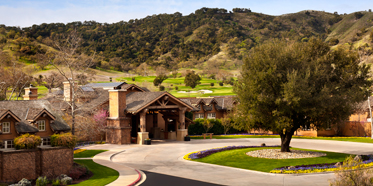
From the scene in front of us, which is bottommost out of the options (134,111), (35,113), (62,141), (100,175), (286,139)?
(100,175)

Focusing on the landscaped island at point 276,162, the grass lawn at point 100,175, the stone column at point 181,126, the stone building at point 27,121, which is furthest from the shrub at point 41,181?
the stone column at point 181,126

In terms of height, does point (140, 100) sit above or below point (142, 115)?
above

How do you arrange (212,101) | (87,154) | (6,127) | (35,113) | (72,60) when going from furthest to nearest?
(212,101), (72,60), (87,154), (35,113), (6,127)

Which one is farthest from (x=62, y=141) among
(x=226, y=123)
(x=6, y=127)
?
(x=226, y=123)

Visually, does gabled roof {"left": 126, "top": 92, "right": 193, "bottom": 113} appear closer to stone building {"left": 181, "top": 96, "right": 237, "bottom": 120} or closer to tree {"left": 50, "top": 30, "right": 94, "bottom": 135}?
tree {"left": 50, "top": 30, "right": 94, "bottom": 135}

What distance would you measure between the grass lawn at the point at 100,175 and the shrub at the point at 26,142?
3.87 metres

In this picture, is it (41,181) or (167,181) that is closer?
(41,181)

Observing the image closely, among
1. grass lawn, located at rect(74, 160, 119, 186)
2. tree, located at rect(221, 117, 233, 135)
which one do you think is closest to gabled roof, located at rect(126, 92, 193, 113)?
tree, located at rect(221, 117, 233, 135)

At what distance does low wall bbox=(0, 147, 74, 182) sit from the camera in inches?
792

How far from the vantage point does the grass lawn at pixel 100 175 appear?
67.2 ft

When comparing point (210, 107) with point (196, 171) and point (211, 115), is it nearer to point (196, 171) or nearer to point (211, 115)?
point (211, 115)

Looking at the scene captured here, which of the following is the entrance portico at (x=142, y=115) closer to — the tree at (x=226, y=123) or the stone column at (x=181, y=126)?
the stone column at (x=181, y=126)

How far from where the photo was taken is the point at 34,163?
21.4 m

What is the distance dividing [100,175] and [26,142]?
493 cm
